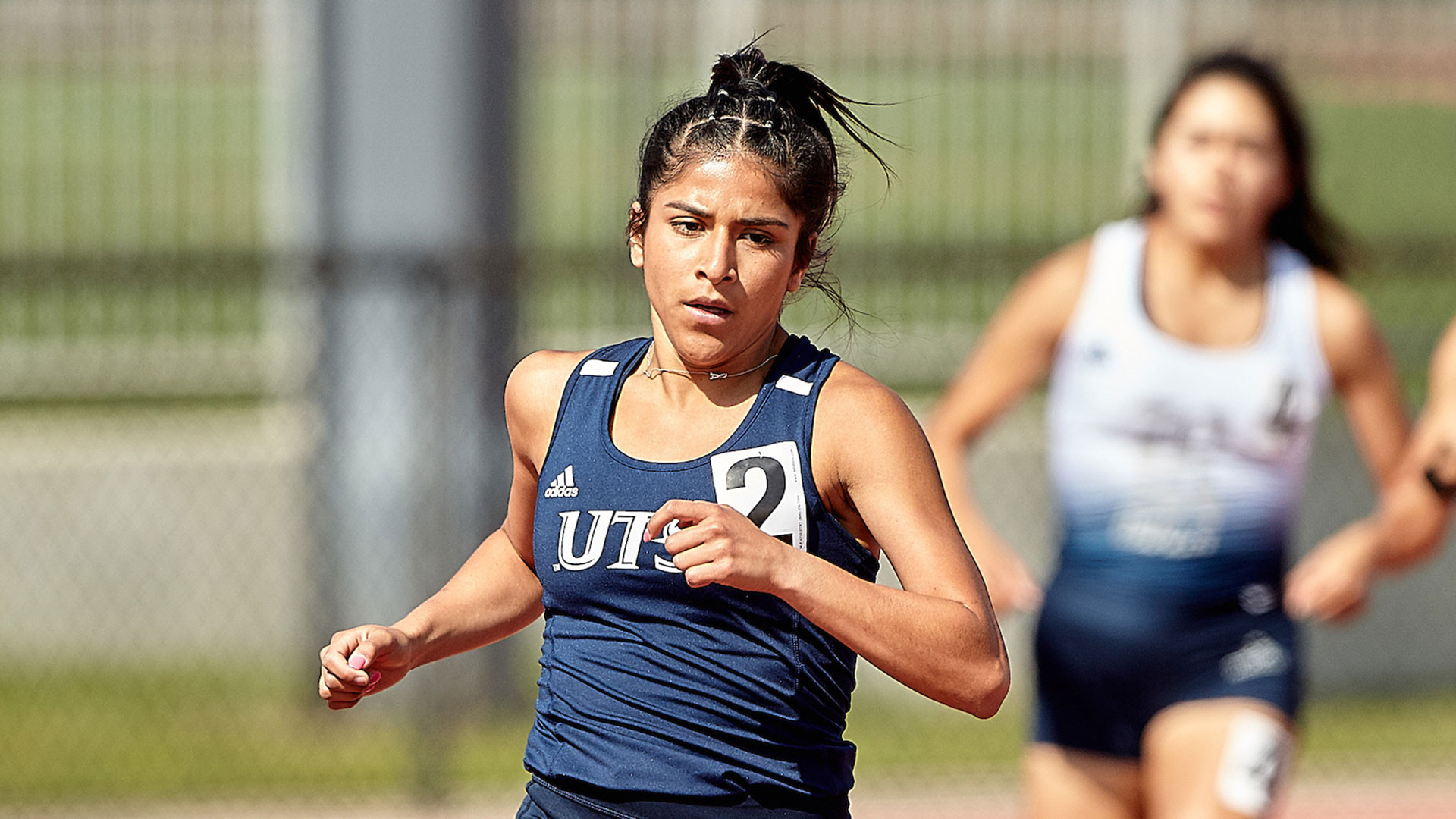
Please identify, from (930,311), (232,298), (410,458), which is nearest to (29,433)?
(410,458)

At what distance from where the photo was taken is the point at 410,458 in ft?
23.7

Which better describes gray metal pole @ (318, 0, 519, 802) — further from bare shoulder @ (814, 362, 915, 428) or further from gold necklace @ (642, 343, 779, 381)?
bare shoulder @ (814, 362, 915, 428)

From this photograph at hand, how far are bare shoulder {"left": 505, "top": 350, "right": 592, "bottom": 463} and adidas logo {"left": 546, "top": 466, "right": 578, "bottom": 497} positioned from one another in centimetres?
12

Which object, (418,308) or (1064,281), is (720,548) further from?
(418,308)

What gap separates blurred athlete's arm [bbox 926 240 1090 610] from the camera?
453cm

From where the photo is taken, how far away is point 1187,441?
4348 mm

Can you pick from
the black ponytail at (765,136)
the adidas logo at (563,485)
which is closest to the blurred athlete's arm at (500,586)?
the adidas logo at (563,485)

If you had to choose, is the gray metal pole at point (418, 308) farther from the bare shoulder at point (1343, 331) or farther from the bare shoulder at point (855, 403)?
the bare shoulder at point (855, 403)

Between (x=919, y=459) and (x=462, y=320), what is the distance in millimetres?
4801

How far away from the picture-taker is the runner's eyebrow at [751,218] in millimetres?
2451

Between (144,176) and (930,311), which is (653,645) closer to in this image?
(930,311)

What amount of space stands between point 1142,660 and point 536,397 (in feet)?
6.83

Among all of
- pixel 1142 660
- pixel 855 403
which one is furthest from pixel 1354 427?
pixel 855 403

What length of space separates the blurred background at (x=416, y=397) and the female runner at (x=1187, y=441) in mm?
1552
